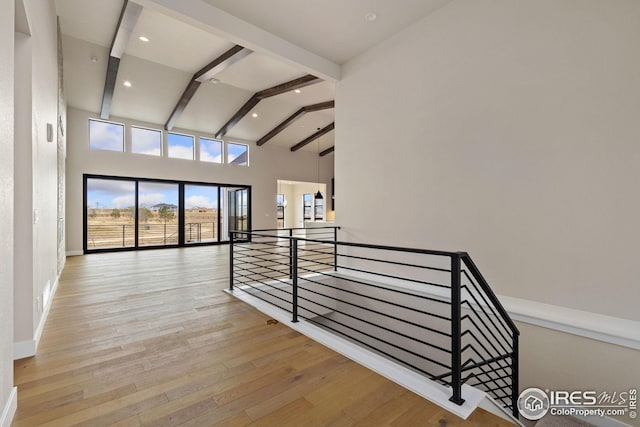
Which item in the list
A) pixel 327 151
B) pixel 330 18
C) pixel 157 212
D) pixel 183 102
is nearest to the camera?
pixel 330 18

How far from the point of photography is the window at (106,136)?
7.77 metres

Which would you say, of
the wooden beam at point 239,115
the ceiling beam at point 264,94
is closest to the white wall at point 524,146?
the ceiling beam at point 264,94

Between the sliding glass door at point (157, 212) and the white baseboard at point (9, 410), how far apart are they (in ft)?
24.4

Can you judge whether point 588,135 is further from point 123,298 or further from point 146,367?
point 123,298

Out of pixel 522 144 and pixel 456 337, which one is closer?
pixel 456 337

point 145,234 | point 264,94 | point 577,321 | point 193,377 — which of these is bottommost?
point 193,377

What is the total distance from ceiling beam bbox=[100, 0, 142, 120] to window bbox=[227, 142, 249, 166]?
3.63m

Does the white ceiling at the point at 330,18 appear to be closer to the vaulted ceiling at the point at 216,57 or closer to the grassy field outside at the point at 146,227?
the vaulted ceiling at the point at 216,57

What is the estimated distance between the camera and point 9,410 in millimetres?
1602

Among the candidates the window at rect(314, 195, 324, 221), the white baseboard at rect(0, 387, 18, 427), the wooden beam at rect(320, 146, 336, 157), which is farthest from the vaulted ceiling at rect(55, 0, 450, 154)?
the window at rect(314, 195, 324, 221)

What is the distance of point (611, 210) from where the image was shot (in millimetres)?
2678

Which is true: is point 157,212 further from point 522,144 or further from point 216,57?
point 522,144

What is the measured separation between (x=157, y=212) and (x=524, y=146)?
909cm

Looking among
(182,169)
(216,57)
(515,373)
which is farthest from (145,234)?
(515,373)
